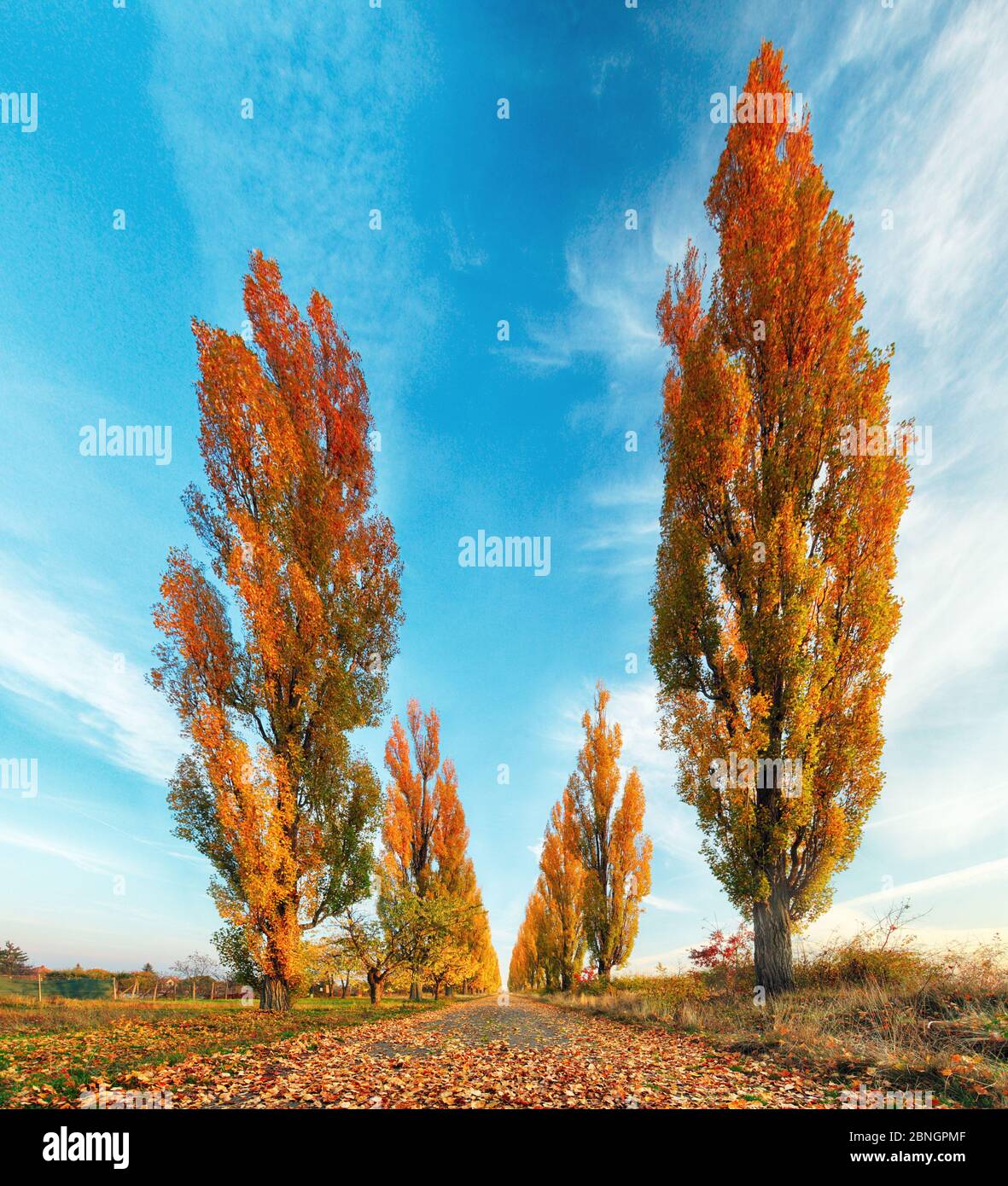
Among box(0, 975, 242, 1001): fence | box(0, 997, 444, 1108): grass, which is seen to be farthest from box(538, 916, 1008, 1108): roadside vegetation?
box(0, 975, 242, 1001): fence

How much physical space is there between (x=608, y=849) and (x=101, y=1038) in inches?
799

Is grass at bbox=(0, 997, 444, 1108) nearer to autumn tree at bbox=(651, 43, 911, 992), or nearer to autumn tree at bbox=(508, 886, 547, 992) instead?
autumn tree at bbox=(651, 43, 911, 992)

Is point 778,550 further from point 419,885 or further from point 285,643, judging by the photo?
point 419,885

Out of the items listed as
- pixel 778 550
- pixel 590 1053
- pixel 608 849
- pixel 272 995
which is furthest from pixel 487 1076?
pixel 608 849

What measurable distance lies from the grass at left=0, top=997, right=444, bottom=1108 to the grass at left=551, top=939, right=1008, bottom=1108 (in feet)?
26.3

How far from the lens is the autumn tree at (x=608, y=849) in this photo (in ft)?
73.4

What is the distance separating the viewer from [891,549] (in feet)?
37.8

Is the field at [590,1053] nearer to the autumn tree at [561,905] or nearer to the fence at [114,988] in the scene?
→ the fence at [114,988]

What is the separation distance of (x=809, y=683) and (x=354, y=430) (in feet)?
51.5

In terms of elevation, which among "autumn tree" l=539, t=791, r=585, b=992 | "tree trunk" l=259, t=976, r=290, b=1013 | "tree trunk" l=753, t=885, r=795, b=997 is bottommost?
"autumn tree" l=539, t=791, r=585, b=992

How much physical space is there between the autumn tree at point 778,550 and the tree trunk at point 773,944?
0.03 meters

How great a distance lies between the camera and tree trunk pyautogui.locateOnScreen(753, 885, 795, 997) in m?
10.4

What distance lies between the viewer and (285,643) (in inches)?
534
